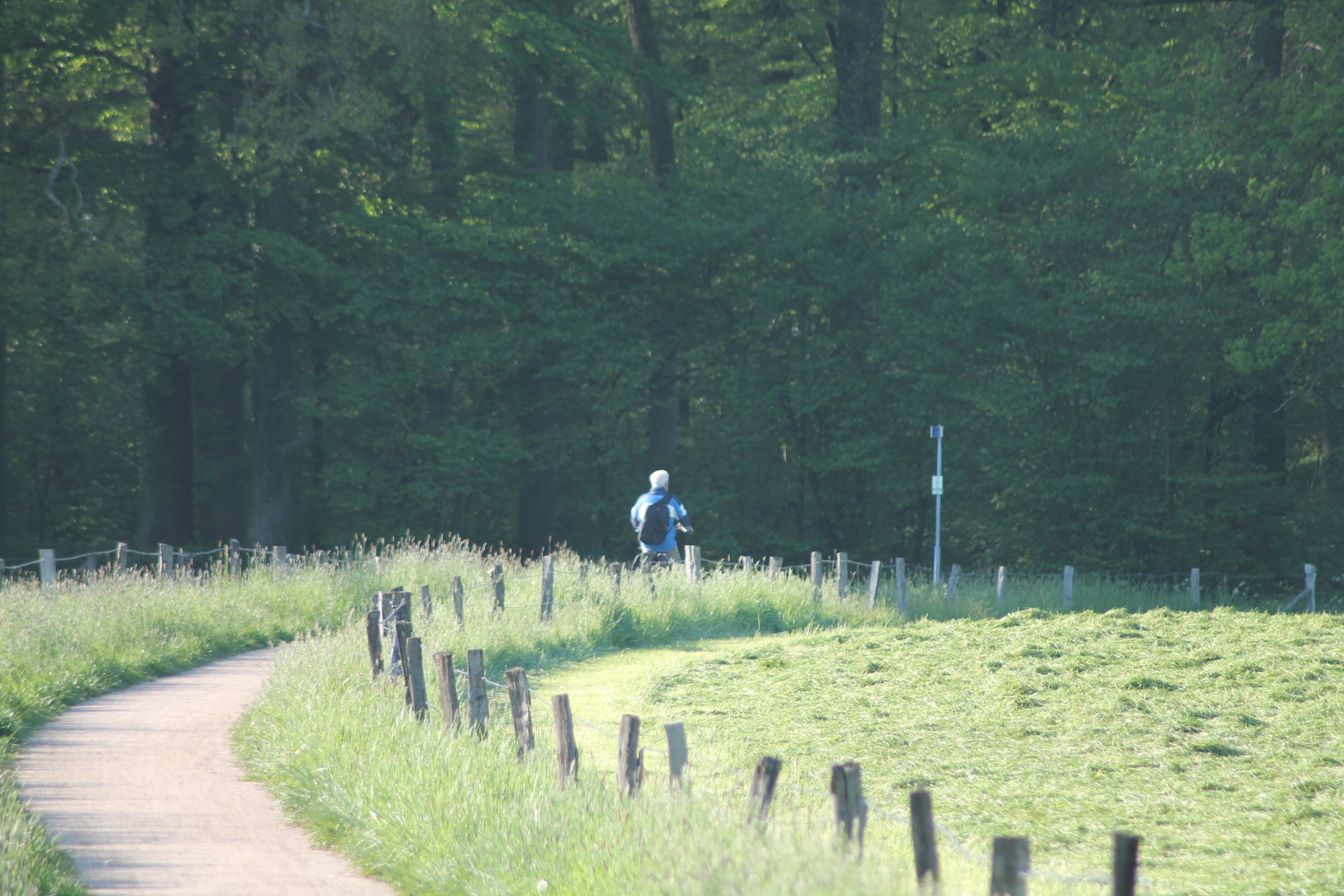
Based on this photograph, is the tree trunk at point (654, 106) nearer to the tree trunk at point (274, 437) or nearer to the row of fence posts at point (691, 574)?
the tree trunk at point (274, 437)

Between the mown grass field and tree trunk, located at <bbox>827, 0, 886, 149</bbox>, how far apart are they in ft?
56.1

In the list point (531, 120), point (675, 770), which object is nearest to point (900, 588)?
point (675, 770)

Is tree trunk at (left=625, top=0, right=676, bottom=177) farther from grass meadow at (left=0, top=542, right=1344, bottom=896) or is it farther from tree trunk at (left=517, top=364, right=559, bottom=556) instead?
grass meadow at (left=0, top=542, right=1344, bottom=896)

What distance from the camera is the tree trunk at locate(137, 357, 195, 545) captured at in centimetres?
2766

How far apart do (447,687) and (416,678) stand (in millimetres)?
546

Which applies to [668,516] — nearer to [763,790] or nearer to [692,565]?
[692,565]

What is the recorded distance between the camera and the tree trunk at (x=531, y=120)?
30438 mm

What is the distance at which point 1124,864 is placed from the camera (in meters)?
3.73

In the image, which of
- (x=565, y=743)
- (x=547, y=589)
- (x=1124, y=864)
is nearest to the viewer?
(x=1124, y=864)

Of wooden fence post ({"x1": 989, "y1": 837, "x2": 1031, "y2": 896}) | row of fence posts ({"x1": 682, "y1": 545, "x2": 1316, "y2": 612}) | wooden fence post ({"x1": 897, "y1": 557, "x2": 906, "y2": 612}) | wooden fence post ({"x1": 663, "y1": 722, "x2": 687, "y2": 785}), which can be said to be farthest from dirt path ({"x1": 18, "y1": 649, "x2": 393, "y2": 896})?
wooden fence post ({"x1": 897, "y1": 557, "x2": 906, "y2": 612})

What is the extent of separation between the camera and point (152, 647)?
13.2m

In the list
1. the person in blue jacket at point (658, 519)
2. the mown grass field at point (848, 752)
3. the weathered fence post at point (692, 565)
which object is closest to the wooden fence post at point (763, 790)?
the mown grass field at point (848, 752)

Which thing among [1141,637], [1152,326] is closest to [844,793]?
[1141,637]

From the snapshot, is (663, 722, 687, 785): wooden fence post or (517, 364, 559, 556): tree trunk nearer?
Answer: (663, 722, 687, 785): wooden fence post
